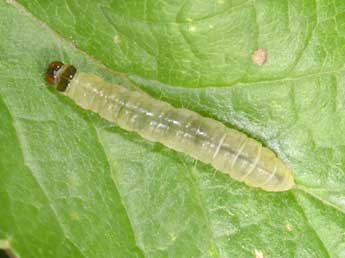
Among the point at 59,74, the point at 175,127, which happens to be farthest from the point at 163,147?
the point at 59,74

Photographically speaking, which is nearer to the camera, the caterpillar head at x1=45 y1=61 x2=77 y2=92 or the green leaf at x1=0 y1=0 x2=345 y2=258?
the green leaf at x1=0 y1=0 x2=345 y2=258

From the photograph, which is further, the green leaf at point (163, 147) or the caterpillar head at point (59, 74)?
the caterpillar head at point (59, 74)

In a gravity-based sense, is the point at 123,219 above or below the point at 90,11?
below

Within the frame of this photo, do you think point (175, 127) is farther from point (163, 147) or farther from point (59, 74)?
point (59, 74)

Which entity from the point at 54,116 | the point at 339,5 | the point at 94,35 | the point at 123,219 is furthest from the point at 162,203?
the point at 339,5

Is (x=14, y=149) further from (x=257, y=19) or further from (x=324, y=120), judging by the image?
(x=324, y=120)
